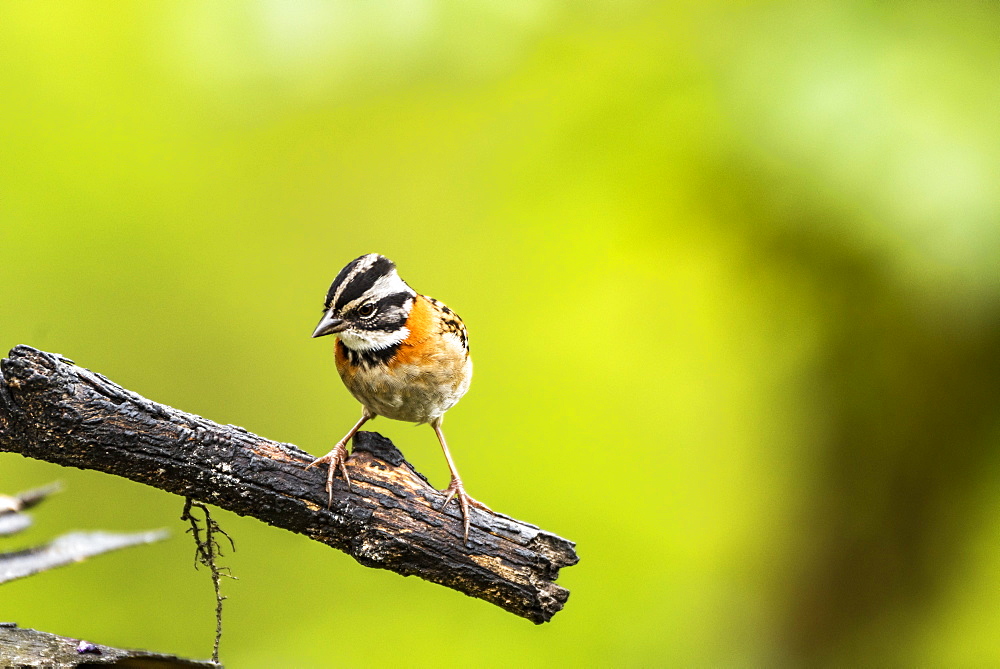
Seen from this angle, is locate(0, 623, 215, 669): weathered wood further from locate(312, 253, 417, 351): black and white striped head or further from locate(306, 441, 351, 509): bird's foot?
locate(312, 253, 417, 351): black and white striped head

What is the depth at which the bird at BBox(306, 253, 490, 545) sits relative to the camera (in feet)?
5.86

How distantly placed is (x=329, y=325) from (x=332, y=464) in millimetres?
354

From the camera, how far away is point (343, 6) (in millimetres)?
3303

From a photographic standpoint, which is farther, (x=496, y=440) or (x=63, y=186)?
(x=496, y=440)

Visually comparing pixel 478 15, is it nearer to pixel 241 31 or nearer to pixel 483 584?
pixel 241 31

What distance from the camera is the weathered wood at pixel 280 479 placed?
1254 millimetres

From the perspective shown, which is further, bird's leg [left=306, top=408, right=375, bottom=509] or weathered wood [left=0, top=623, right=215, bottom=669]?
bird's leg [left=306, top=408, right=375, bottom=509]

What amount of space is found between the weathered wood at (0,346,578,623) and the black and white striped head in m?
0.29

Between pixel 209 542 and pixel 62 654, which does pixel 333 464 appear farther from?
pixel 62 654

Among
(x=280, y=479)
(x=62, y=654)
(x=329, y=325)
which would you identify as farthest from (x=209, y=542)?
(x=62, y=654)

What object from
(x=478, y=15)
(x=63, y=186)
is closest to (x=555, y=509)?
(x=478, y=15)

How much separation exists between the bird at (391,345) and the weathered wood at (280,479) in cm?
21

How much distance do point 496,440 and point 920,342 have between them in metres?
1.81

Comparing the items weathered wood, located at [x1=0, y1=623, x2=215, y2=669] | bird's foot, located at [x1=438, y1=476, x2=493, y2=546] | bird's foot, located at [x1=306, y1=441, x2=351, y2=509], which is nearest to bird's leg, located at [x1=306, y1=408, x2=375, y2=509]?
bird's foot, located at [x1=306, y1=441, x2=351, y2=509]
